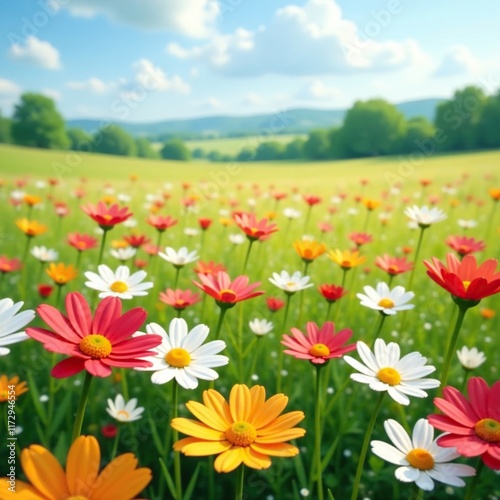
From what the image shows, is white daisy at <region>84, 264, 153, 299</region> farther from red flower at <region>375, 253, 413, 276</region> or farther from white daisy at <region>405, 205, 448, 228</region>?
white daisy at <region>405, 205, 448, 228</region>

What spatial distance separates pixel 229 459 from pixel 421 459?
269 millimetres

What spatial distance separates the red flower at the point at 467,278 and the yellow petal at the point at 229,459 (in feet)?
1.24

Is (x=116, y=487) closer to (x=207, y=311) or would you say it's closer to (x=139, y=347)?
(x=139, y=347)

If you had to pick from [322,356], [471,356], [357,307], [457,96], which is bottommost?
[357,307]

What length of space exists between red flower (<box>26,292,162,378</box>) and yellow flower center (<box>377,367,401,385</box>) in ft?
1.14

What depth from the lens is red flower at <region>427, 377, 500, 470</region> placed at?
47 cm

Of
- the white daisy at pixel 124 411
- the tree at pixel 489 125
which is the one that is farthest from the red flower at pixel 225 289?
the tree at pixel 489 125

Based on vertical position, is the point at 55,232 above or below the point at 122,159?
below

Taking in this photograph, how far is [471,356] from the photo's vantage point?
1122mm

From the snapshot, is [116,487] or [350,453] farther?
[350,453]

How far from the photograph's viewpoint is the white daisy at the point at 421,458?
53 cm

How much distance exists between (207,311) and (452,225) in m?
2.72

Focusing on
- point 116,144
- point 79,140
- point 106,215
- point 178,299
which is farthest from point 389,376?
point 116,144

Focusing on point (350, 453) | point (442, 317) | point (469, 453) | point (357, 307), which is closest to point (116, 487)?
point (469, 453)
